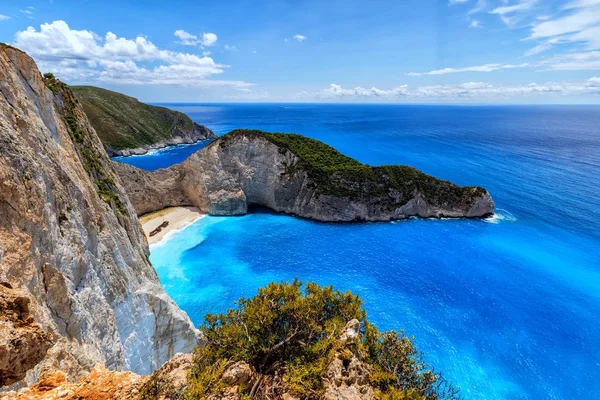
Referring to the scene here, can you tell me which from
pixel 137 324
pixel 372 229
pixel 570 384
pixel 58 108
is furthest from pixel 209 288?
pixel 570 384

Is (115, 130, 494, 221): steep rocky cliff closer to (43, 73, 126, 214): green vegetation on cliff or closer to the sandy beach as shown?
the sandy beach

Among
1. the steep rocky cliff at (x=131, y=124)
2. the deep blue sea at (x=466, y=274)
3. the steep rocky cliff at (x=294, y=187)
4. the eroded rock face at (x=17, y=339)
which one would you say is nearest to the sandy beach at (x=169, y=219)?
the steep rocky cliff at (x=294, y=187)

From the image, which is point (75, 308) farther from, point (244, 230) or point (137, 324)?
point (244, 230)

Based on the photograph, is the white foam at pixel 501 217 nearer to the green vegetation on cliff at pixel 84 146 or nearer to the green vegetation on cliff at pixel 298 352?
the green vegetation on cliff at pixel 298 352

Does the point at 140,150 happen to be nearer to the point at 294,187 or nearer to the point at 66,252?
the point at 294,187

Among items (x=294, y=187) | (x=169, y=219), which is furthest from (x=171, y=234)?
(x=294, y=187)

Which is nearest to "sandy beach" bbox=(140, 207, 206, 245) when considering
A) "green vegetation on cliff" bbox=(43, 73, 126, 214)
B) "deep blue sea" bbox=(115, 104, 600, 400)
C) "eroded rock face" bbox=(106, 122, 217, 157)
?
"deep blue sea" bbox=(115, 104, 600, 400)
